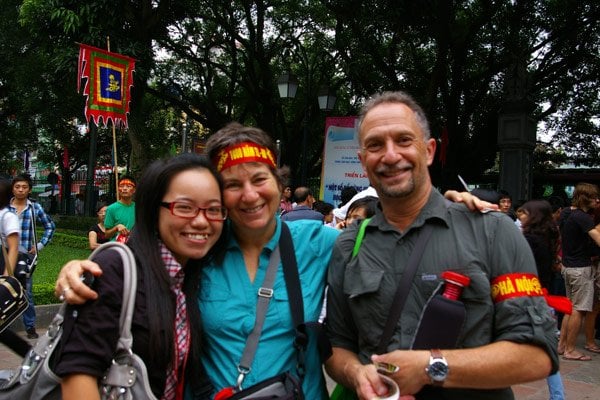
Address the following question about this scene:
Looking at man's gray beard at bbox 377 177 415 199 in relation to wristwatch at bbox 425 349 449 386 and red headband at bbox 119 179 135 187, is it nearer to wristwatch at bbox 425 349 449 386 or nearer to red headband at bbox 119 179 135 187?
wristwatch at bbox 425 349 449 386

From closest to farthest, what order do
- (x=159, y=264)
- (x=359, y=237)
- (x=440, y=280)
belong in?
1. (x=440, y=280)
2. (x=159, y=264)
3. (x=359, y=237)

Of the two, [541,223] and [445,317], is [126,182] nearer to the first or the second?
[541,223]

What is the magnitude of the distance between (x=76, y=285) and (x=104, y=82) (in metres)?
8.23

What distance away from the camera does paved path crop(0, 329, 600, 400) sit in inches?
199

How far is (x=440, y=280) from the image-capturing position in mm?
1743

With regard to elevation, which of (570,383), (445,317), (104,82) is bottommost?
(570,383)

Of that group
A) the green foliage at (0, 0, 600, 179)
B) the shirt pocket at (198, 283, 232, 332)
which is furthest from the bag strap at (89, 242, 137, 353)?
the green foliage at (0, 0, 600, 179)

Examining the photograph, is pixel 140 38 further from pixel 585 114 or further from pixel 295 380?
pixel 585 114

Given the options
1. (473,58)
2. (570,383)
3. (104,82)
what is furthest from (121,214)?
(473,58)

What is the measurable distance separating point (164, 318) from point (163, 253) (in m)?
0.26

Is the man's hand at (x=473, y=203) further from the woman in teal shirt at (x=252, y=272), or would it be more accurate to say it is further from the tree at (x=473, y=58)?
the tree at (x=473, y=58)

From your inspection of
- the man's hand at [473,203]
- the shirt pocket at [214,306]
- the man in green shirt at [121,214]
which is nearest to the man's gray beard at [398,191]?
the man's hand at [473,203]

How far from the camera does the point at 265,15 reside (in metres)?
16.7

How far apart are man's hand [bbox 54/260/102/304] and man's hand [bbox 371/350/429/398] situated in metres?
0.94
